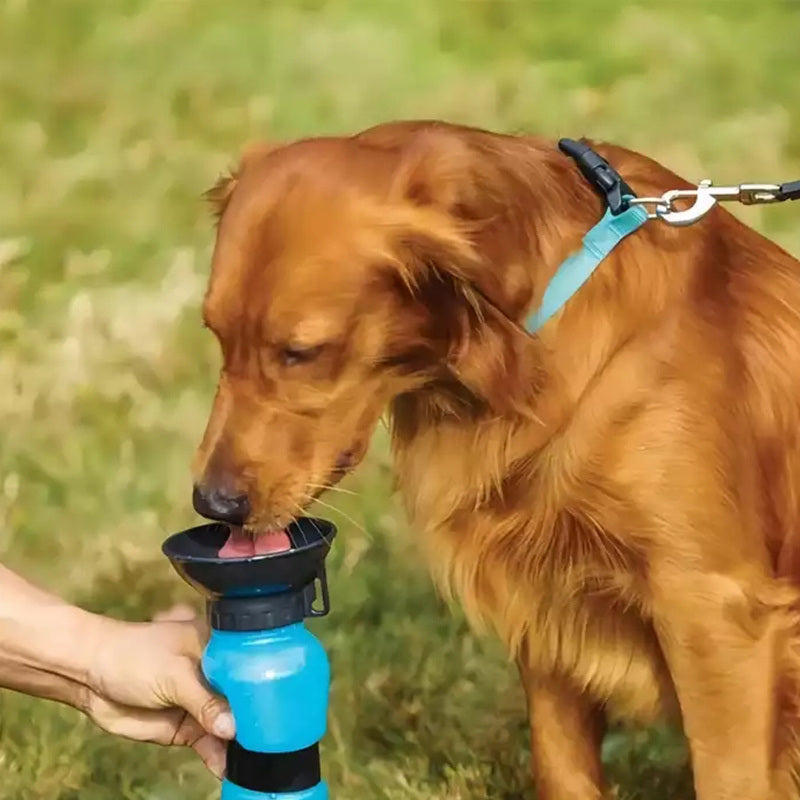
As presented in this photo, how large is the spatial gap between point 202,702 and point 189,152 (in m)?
1.01

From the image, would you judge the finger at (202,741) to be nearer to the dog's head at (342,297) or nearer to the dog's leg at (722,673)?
the dog's head at (342,297)

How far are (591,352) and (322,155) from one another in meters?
0.29

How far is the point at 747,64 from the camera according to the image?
1819 mm

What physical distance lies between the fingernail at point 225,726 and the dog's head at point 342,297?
0.16 m

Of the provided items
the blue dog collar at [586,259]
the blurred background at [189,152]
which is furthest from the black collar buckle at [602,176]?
the blurred background at [189,152]

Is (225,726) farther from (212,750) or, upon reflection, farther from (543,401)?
(543,401)

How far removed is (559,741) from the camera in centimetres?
141

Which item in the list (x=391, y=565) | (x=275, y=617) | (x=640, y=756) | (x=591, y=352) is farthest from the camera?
(x=391, y=565)

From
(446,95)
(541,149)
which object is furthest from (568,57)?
(541,149)

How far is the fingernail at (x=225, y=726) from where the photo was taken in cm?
102

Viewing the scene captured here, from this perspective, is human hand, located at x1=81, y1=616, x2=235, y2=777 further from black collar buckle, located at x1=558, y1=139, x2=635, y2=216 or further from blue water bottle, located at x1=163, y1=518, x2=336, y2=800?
black collar buckle, located at x1=558, y1=139, x2=635, y2=216

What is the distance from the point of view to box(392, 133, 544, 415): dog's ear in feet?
3.38

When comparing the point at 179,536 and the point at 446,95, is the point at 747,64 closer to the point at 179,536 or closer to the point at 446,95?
the point at 446,95

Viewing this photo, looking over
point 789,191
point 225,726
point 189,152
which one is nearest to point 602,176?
point 789,191
